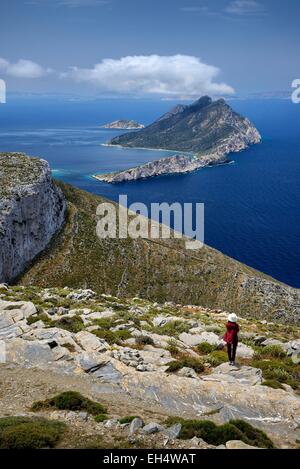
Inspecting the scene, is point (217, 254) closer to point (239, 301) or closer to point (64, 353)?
point (239, 301)

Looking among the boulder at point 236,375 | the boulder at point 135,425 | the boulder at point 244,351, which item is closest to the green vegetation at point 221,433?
the boulder at point 135,425

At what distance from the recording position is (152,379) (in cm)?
2250

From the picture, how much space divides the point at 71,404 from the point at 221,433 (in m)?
6.65

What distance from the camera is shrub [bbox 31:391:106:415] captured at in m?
18.9

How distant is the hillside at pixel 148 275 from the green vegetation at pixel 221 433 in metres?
59.5

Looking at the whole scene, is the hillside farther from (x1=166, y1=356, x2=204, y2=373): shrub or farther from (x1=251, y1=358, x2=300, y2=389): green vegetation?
(x1=166, y1=356, x2=204, y2=373): shrub

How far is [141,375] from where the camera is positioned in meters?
22.8

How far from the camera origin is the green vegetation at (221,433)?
53.7 ft

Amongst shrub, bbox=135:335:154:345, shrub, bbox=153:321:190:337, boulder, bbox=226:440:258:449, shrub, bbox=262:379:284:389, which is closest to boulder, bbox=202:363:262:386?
shrub, bbox=262:379:284:389

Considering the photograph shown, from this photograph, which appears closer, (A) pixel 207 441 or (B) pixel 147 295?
(A) pixel 207 441

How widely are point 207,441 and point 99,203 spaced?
8934cm

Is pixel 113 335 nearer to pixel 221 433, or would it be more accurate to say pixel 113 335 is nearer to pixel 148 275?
pixel 221 433

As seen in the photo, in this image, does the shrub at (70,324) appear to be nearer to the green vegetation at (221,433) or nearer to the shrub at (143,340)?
the shrub at (143,340)
